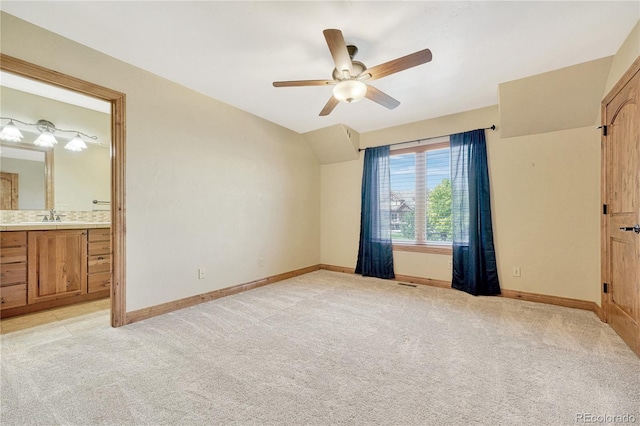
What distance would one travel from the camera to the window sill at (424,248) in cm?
393

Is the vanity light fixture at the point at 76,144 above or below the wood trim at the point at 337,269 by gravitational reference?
above

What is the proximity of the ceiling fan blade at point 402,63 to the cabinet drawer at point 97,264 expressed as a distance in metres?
3.77

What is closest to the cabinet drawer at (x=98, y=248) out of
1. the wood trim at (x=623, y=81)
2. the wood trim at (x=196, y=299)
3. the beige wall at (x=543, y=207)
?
the wood trim at (x=196, y=299)

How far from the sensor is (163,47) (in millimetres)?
2340

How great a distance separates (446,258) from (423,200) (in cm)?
95

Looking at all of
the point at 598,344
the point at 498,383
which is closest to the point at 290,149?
the point at 498,383

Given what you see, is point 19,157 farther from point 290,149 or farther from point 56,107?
point 290,149

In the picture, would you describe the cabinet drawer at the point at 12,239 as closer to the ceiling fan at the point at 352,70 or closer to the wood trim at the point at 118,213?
the wood trim at the point at 118,213

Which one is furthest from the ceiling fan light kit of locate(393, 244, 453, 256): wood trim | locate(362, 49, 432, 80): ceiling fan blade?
locate(393, 244, 453, 256): wood trim

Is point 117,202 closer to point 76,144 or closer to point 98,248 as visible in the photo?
point 98,248

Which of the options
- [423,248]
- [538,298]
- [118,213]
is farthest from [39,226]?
[538,298]

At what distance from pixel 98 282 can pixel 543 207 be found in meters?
5.65

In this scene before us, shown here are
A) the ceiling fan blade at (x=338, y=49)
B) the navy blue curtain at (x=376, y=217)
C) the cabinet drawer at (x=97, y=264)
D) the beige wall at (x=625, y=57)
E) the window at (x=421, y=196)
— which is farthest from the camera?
the navy blue curtain at (x=376, y=217)

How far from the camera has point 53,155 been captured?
11.5 ft
